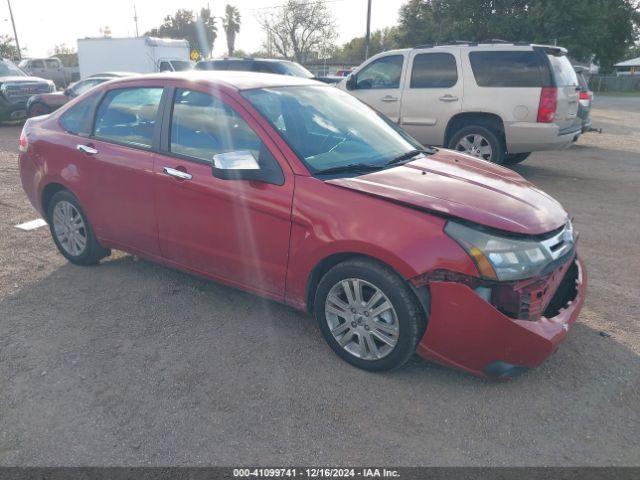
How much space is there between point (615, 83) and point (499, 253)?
177 feet

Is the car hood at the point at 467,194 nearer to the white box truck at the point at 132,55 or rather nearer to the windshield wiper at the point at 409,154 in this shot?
the windshield wiper at the point at 409,154

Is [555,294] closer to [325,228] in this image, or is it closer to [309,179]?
[325,228]

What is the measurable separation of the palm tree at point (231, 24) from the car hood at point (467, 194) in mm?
80416

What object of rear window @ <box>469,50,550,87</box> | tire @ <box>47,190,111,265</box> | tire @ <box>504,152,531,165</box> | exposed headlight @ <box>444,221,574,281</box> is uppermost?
rear window @ <box>469,50,550,87</box>

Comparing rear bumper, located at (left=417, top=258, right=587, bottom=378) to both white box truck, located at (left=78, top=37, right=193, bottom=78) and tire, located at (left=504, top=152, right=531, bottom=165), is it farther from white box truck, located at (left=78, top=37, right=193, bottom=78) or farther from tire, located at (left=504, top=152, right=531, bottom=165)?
white box truck, located at (left=78, top=37, right=193, bottom=78)

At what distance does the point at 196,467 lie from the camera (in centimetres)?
253

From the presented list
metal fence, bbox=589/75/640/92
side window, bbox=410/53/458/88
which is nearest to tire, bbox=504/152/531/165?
side window, bbox=410/53/458/88

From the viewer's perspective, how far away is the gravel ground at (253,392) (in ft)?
8.64

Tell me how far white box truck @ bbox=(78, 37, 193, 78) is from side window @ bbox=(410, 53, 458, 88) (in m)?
15.5

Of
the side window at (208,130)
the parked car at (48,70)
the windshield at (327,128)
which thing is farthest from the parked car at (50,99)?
the parked car at (48,70)

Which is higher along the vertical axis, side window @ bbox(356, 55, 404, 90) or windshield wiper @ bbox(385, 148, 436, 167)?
side window @ bbox(356, 55, 404, 90)

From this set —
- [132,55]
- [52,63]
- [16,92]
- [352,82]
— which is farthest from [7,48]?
[352,82]

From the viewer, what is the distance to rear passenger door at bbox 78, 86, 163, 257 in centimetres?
404

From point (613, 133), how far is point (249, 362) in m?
15.3
